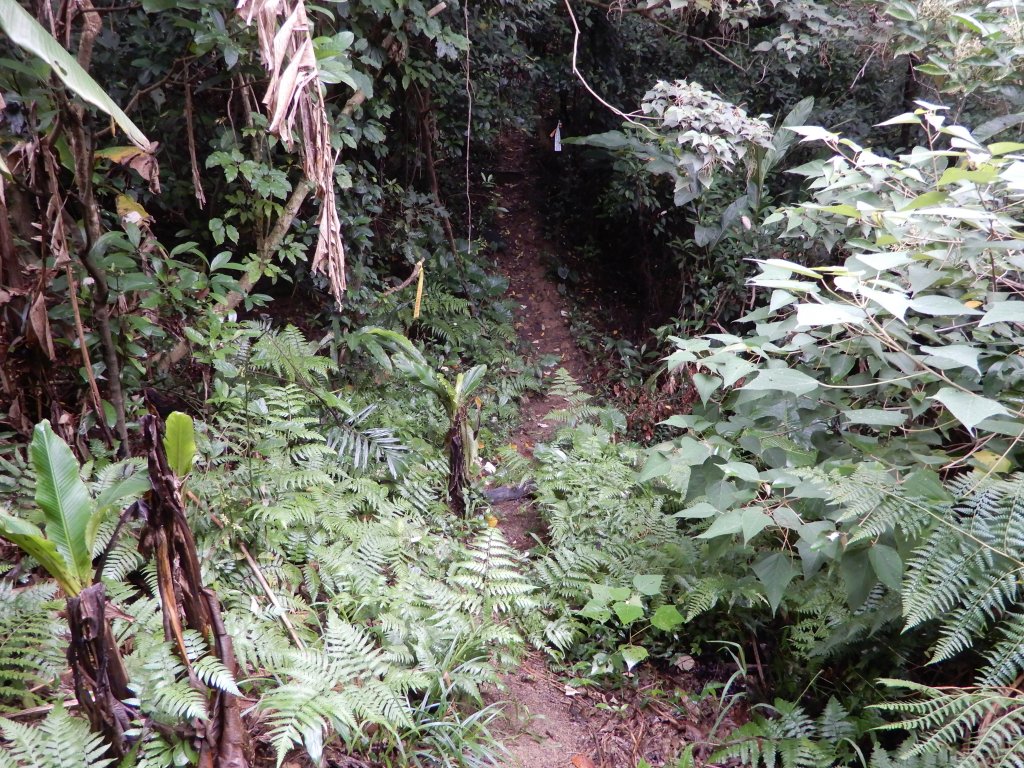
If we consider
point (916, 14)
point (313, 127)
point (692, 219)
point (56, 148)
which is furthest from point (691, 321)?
point (56, 148)

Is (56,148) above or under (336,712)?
above

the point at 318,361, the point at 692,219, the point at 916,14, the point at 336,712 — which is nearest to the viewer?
the point at 336,712

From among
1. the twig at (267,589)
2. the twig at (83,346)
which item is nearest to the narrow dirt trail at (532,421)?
the twig at (267,589)

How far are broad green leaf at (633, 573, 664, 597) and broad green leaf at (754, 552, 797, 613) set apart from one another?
0.56 meters

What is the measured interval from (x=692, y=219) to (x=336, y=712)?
16.4 feet

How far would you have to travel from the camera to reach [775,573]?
2.43m

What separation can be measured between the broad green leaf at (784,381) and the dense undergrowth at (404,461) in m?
0.01

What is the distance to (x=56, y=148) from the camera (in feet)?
9.26

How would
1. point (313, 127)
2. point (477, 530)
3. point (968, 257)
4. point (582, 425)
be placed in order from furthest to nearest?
point (582, 425)
point (477, 530)
point (313, 127)
point (968, 257)

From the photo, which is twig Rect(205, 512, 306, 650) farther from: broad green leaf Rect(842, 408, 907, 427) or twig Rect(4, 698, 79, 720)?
broad green leaf Rect(842, 408, 907, 427)

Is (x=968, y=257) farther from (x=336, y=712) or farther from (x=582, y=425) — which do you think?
(x=582, y=425)

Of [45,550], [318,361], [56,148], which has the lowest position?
[318,361]

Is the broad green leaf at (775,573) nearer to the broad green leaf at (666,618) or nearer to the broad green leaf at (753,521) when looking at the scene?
the broad green leaf at (753,521)

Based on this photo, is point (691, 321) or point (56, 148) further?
point (691, 321)
